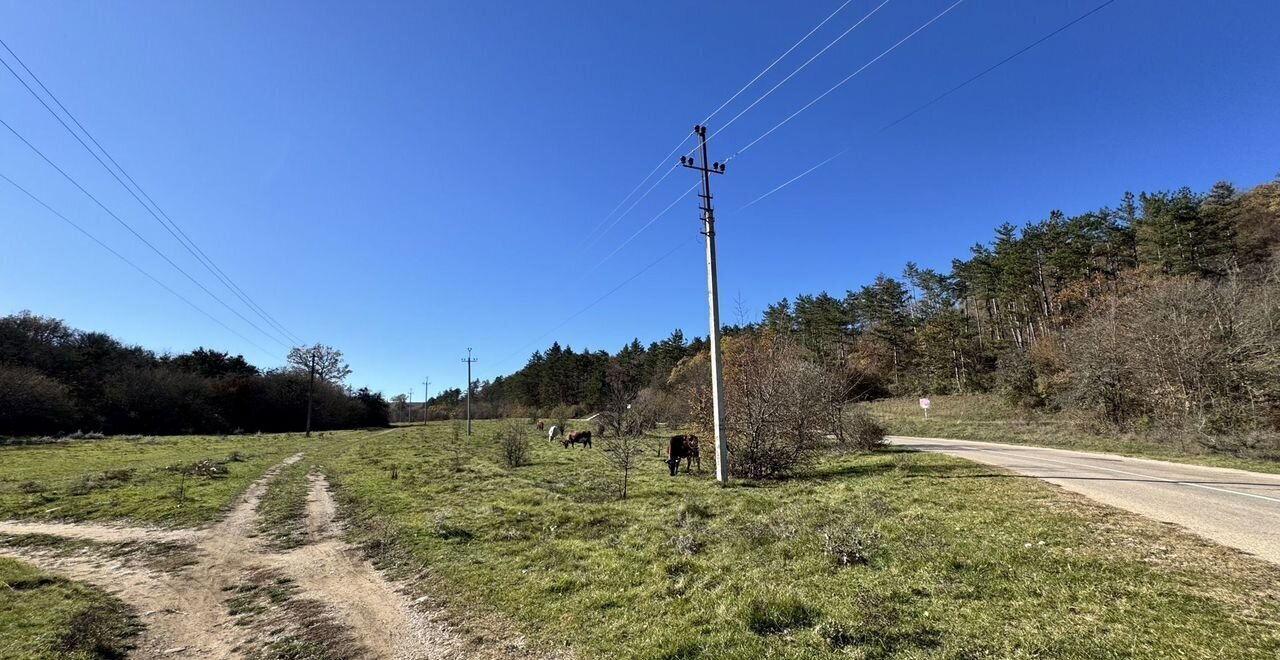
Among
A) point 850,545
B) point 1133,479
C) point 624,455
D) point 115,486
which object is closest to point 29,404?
point 115,486

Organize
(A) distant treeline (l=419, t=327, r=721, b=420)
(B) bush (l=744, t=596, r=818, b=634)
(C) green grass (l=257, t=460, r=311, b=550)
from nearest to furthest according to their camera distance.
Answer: (B) bush (l=744, t=596, r=818, b=634), (C) green grass (l=257, t=460, r=311, b=550), (A) distant treeline (l=419, t=327, r=721, b=420)

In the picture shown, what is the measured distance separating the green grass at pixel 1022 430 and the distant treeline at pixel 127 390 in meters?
72.4

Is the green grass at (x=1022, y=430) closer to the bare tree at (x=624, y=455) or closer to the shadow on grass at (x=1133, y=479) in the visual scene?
the shadow on grass at (x=1133, y=479)

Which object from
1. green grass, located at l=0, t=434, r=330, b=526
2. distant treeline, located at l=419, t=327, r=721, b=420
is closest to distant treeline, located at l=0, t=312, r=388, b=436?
green grass, located at l=0, t=434, r=330, b=526

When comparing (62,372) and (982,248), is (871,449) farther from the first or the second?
(62,372)

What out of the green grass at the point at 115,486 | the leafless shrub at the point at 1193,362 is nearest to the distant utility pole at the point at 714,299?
the green grass at the point at 115,486

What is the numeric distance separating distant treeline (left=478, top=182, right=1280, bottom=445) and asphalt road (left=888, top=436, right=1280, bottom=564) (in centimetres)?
946

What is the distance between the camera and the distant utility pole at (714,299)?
1571cm

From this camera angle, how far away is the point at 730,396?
1894 cm

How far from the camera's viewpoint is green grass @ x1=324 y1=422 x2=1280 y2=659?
15.4ft

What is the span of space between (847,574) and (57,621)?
408 inches

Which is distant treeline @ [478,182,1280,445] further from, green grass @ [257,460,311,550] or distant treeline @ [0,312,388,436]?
distant treeline @ [0,312,388,436]

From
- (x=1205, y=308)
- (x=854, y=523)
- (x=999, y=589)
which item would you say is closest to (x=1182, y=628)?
(x=999, y=589)

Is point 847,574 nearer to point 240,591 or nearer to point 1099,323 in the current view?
point 240,591
